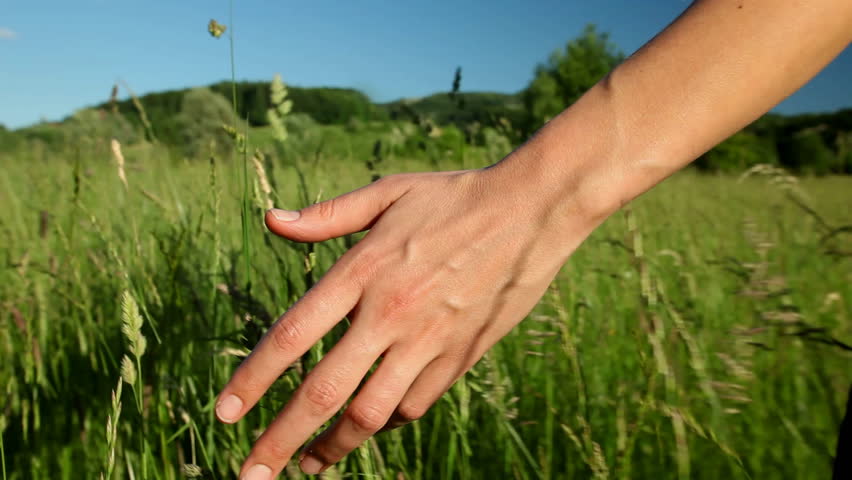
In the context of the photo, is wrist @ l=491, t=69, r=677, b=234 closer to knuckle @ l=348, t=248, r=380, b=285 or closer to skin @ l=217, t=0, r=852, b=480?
skin @ l=217, t=0, r=852, b=480

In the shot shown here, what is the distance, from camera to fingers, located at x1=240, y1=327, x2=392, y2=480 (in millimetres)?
797

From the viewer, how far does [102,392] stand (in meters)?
1.74

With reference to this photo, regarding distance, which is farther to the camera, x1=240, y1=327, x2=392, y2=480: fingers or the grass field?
the grass field

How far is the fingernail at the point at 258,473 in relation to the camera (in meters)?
0.84

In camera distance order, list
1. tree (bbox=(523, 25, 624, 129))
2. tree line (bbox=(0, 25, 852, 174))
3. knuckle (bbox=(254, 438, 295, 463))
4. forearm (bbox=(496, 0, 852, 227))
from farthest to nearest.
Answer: tree (bbox=(523, 25, 624, 129))
tree line (bbox=(0, 25, 852, 174))
knuckle (bbox=(254, 438, 295, 463))
forearm (bbox=(496, 0, 852, 227))

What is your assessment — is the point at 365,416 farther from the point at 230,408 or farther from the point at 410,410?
the point at 230,408

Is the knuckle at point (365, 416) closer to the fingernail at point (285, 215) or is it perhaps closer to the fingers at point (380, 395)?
the fingers at point (380, 395)

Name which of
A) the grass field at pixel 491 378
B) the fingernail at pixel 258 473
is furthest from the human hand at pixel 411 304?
the grass field at pixel 491 378

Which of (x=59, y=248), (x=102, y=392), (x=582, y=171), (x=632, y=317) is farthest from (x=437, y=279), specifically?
(x=59, y=248)

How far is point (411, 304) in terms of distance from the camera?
0.80m

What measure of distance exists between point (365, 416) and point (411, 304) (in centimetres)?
19

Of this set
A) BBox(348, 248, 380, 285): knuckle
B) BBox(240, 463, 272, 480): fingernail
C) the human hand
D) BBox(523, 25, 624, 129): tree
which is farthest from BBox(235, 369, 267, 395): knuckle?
BBox(523, 25, 624, 129): tree

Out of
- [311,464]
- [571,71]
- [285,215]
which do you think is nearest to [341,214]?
[285,215]

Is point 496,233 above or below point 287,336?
above
